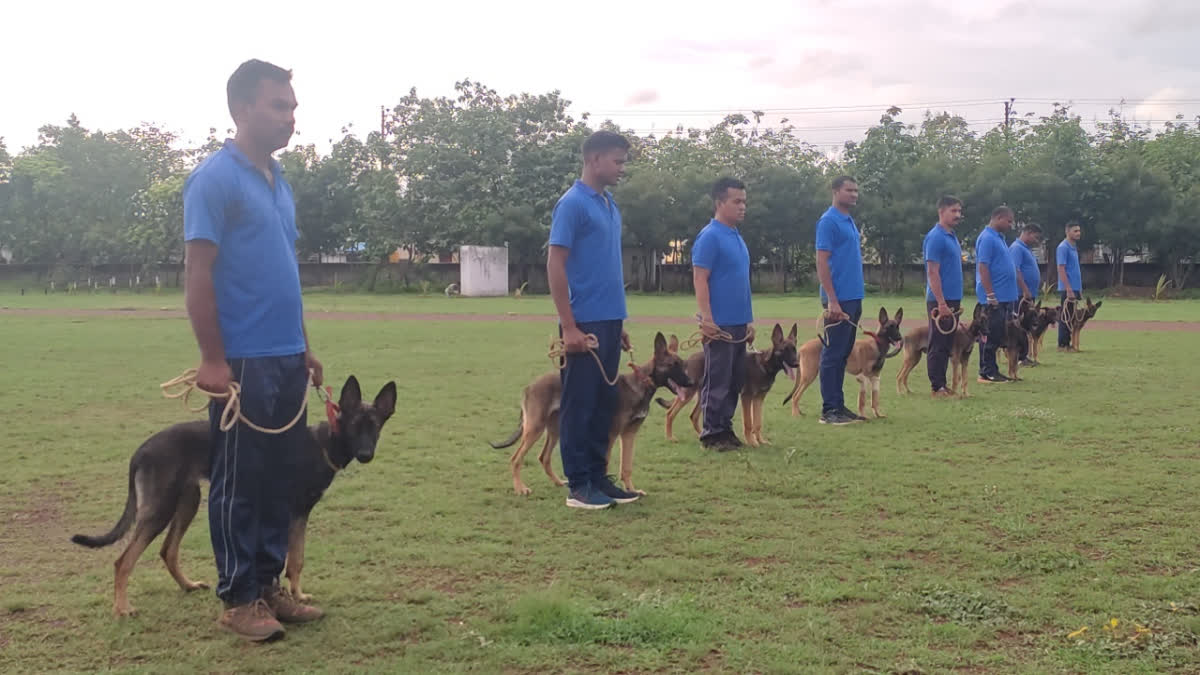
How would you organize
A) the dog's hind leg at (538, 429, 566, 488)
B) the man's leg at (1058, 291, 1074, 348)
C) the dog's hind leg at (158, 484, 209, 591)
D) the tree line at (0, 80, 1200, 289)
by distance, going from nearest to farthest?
the dog's hind leg at (158, 484, 209, 591)
the dog's hind leg at (538, 429, 566, 488)
the man's leg at (1058, 291, 1074, 348)
the tree line at (0, 80, 1200, 289)

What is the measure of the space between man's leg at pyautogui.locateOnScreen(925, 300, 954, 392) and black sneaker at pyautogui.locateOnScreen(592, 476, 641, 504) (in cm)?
671

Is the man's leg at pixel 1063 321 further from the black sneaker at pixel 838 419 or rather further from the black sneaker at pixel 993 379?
the black sneaker at pixel 838 419

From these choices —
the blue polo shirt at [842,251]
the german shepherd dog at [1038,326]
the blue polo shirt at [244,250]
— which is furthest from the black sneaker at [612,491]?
the german shepherd dog at [1038,326]

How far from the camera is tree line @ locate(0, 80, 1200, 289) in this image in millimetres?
39969

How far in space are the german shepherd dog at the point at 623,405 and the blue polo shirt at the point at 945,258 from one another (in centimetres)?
576

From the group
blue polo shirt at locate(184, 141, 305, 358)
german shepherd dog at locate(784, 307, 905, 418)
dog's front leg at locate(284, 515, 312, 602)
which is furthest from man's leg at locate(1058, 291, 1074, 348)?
blue polo shirt at locate(184, 141, 305, 358)

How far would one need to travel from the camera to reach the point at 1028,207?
1570 inches

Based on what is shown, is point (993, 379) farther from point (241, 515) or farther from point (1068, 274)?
point (241, 515)

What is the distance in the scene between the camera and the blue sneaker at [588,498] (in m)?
6.59

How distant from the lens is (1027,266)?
16.1 metres

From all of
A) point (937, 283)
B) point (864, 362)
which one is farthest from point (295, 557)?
point (937, 283)

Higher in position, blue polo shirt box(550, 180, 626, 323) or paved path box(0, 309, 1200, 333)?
blue polo shirt box(550, 180, 626, 323)

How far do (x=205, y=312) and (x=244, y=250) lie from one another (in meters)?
0.33

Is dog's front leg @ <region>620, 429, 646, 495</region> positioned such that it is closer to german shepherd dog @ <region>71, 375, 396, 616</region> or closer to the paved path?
german shepherd dog @ <region>71, 375, 396, 616</region>
